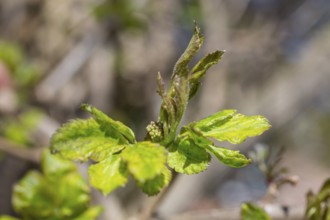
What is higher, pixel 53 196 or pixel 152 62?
pixel 152 62

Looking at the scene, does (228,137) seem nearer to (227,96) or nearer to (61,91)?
(61,91)

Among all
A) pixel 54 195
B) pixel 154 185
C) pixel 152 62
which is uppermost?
pixel 152 62

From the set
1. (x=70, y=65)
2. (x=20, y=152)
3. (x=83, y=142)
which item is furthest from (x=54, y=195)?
(x=70, y=65)

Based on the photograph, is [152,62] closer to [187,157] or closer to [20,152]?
[20,152]

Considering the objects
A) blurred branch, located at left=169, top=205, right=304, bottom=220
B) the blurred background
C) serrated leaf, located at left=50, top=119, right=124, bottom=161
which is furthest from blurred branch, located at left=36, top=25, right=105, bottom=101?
serrated leaf, located at left=50, top=119, right=124, bottom=161

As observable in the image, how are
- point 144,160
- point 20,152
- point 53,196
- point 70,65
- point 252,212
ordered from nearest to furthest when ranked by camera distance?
point 144,160 → point 252,212 → point 53,196 → point 20,152 → point 70,65

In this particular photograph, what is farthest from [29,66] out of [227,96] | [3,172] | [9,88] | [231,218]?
[231,218]

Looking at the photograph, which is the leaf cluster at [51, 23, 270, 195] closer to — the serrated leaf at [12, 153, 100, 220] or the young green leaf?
the young green leaf
